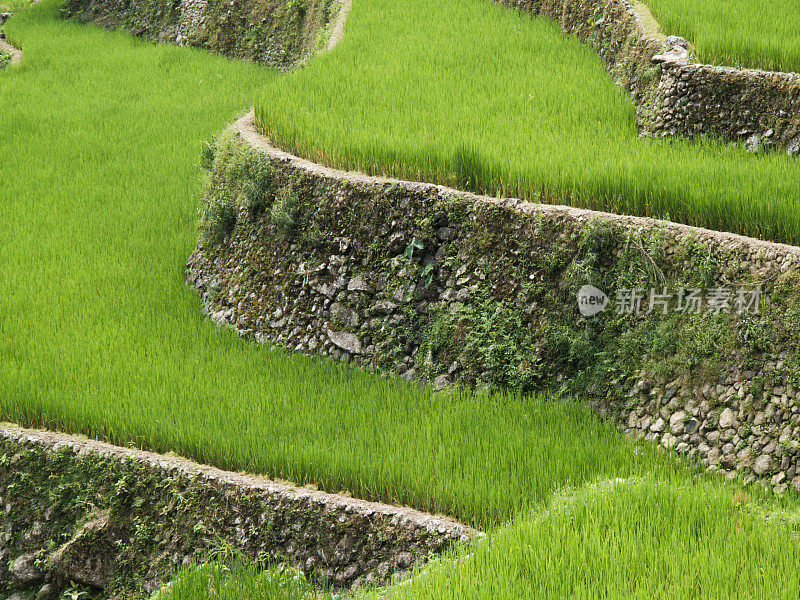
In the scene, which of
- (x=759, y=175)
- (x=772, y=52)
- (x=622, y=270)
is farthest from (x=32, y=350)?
(x=772, y=52)

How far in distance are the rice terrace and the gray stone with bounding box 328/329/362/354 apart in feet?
0.08

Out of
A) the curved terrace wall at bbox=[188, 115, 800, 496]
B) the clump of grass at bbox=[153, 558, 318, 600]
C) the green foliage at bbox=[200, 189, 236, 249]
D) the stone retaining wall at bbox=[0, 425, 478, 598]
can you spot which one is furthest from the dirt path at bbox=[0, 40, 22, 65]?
the clump of grass at bbox=[153, 558, 318, 600]

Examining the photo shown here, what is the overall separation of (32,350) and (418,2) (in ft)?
27.5

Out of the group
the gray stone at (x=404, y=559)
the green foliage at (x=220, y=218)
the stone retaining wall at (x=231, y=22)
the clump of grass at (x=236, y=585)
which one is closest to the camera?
the clump of grass at (x=236, y=585)

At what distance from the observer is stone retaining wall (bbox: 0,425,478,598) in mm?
4816

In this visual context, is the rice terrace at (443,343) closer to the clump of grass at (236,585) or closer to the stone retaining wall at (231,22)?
the clump of grass at (236,585)

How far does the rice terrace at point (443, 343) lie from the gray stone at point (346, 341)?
0.03 m

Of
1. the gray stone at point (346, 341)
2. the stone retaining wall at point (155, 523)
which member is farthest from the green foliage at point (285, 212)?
the stone retaining wall at point (155, 523)

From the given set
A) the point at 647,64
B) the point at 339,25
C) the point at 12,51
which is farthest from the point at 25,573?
the point at 12,51

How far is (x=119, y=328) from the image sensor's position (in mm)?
7398

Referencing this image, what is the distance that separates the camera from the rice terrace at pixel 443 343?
452 centimetres

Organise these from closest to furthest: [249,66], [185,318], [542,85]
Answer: [185,318]
[542,85]
[249,66]

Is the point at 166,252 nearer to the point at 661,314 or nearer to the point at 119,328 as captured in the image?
the point at 119,328

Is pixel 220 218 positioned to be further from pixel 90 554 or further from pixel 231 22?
pixel 231 22
